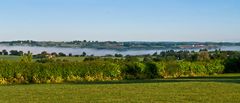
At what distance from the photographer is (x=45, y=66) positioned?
112ft

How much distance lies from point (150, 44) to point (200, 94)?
257ft

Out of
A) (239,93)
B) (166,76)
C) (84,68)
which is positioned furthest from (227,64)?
(239,93)

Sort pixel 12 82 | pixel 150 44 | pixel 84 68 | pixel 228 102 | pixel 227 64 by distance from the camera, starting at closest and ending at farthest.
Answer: pixel 228 102
pixel 12 82
pixel 84 68
pixel 227 64
pixel 150 44

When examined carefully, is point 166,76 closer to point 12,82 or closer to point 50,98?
point 12,82

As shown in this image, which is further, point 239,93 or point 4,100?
point 239,93

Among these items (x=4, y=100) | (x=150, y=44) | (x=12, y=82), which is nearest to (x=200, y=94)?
(x=4, y=100)

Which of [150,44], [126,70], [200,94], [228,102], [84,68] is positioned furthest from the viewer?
[150,44]

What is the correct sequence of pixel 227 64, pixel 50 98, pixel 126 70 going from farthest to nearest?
pixel 227 64
pixel 126 70
pixel 50 98

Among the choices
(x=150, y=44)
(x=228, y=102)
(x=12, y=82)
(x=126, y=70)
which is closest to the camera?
(x=228, y=102)

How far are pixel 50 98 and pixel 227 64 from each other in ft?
110

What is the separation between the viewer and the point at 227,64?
1907 inches

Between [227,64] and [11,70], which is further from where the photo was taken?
[227,64]

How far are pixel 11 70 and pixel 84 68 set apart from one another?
5.80 m

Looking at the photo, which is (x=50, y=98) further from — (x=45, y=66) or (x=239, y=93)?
(x=45, y=66)
